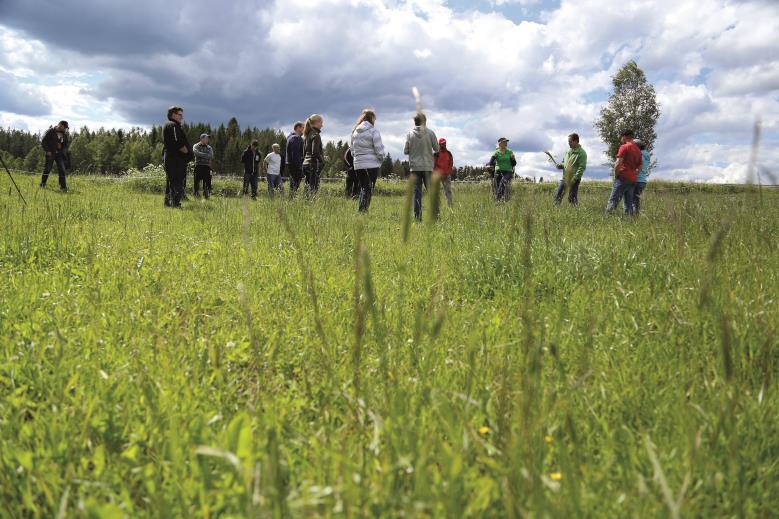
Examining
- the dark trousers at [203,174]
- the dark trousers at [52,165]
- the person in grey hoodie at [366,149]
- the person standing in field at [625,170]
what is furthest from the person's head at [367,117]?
the dark trousers at [52,165]

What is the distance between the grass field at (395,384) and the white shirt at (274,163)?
42.2 ft

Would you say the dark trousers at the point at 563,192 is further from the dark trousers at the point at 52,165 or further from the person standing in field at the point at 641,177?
the dark trousers at the point at 52,165

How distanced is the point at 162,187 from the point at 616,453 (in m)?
24.1

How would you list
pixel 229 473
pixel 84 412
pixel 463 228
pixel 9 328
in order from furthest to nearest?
pixel 463 228 < pixel 9 328 < pixel 84 412 < pixel 229 473

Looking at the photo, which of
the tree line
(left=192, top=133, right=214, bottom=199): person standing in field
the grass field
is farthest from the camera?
the tree line

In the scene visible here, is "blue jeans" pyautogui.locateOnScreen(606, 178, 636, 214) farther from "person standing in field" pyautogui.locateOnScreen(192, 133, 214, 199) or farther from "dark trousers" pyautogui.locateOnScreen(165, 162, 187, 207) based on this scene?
"person standing in field" pyautogui.locateOnScreen(192, 133, 214, 199)

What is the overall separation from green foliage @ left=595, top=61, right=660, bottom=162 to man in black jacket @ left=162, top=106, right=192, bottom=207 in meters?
54.1

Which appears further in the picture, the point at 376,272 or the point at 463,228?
the point at 463,228

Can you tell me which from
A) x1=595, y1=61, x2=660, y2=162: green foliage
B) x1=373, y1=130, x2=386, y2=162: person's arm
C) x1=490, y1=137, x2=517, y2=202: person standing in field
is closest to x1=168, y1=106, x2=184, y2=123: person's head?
x1=373, y1=130, x2=386, y2=162: person's arm

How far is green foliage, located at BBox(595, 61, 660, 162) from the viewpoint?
2180 inches

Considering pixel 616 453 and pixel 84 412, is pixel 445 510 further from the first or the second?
pixel 84 412

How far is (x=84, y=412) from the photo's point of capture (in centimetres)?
185

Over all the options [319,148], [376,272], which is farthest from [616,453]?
[319,148]

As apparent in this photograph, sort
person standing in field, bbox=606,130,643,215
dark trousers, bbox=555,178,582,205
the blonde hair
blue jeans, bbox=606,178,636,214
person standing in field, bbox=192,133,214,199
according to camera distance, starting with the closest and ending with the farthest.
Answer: dark trousers, bbox=555,178,582,205 → person standing in field, bbox=606,130,643,215 → blue jeans, bbox=606,178,636,214 → the blonde hair → person standing in field, bbox=192,133,214,199
